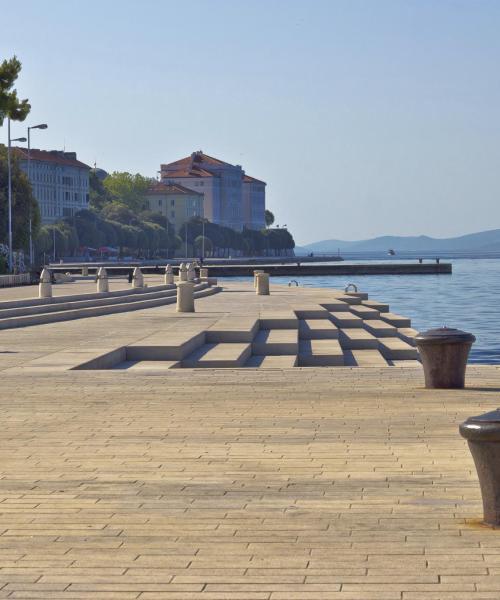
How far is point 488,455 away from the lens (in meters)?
7.65

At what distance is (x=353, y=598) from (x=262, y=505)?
2253 millimetres

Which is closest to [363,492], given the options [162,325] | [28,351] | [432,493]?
[432,493]

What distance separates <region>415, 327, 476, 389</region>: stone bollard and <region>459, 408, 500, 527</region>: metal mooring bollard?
728 cm

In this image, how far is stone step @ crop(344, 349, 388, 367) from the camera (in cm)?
2741

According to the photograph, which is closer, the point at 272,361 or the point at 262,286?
the point at 272,361

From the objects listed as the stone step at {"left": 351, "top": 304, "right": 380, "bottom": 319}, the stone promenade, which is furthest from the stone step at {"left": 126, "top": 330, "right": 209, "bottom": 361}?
the stone step at {"left": 351, "top": 304, "right": 380, "bottom": 319}

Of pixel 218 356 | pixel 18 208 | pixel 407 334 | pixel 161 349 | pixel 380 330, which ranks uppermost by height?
pixel 18 208

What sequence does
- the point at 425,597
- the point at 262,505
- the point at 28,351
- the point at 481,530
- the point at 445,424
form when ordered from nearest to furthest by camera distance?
the point at 425,597 < the point at 481,530 < the point at 262,505 < the point at 445,424 < the point at 28,351

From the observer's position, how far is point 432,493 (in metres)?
8.57

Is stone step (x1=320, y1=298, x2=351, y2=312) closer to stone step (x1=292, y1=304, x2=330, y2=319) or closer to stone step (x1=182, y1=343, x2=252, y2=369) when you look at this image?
stone step (x1=292, y1=304, x2=330, y2=319)

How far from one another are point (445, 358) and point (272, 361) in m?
8.63

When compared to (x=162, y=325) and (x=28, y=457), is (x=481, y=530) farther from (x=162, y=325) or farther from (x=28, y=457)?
(x=162, y=325)

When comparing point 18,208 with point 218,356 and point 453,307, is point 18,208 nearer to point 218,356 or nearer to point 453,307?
point 453,307

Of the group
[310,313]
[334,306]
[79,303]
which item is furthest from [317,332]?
[334,306]
